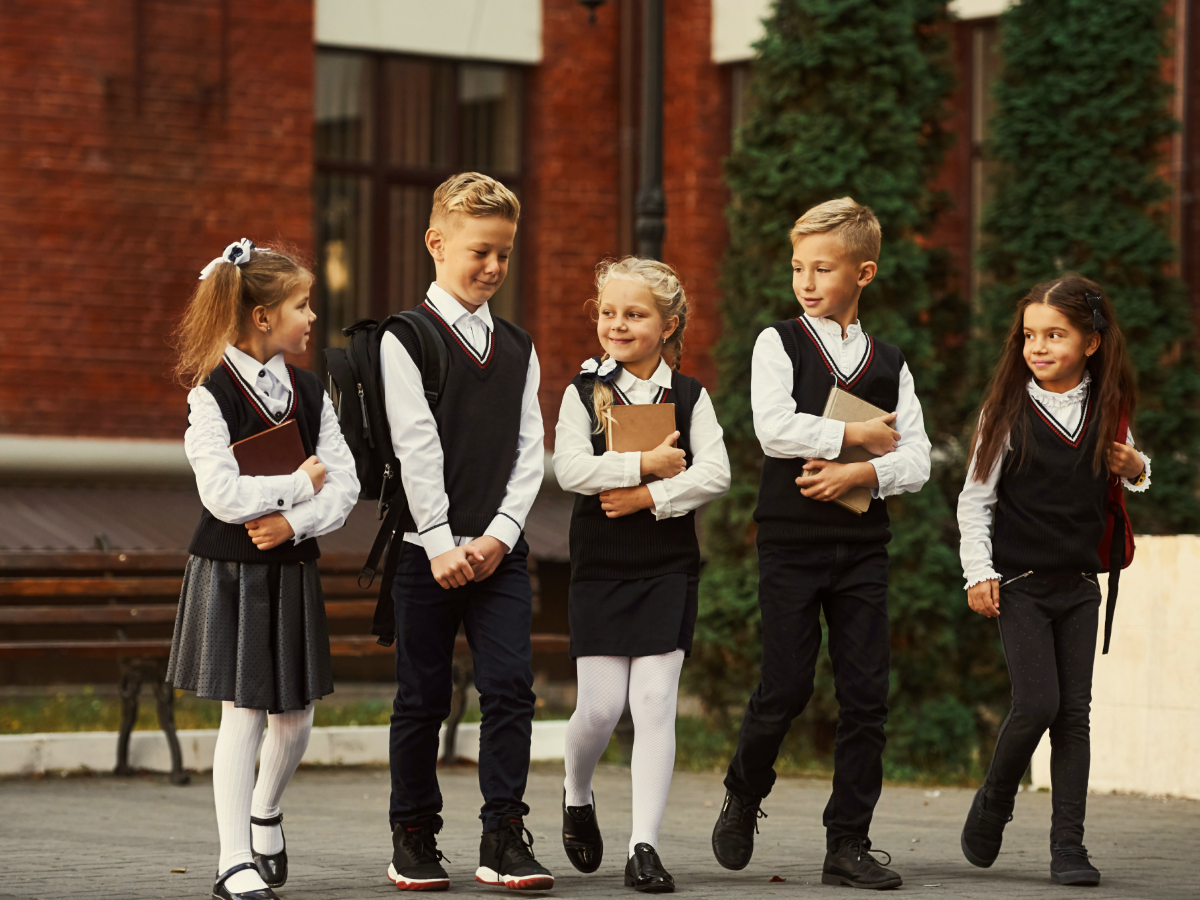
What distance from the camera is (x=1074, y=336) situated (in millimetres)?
5547

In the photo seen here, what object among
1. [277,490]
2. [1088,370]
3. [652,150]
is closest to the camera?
[277,490]

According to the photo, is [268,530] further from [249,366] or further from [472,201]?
[472,201]

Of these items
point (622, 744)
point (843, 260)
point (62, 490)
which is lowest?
A: point (622, 744)

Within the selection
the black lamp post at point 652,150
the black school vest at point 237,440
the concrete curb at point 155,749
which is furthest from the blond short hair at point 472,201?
the black lamp post at point 652,150

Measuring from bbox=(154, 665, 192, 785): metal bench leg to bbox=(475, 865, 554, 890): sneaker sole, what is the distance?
3.46 metres

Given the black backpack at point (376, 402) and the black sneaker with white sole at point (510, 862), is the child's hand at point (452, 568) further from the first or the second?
the black sneaker with white sole at point (510, 862)

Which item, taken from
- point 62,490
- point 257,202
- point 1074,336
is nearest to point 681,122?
point 257,202

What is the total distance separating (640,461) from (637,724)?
0.78 meters

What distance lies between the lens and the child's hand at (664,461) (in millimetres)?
5230

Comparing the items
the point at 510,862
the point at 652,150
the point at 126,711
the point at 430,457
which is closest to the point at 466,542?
the point at 430,457

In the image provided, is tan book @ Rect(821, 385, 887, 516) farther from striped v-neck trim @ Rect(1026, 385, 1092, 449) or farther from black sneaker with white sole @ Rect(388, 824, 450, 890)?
black sneaker with white sole @ Rect(388, 824, 450, 890)

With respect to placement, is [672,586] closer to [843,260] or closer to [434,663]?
[434,663]

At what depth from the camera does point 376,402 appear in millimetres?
5105

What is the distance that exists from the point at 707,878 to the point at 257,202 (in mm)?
8935
